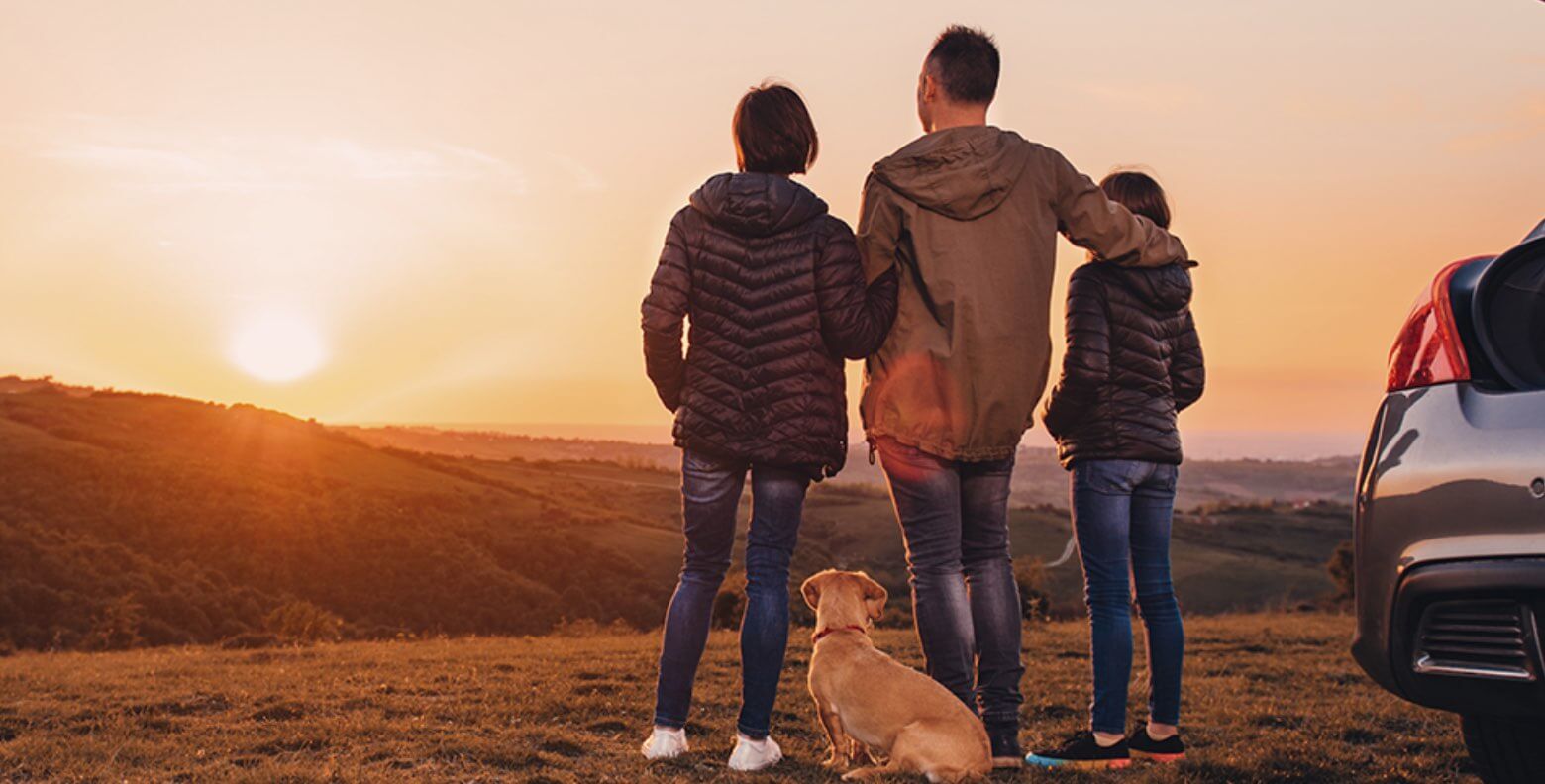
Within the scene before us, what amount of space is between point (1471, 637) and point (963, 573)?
207 cm

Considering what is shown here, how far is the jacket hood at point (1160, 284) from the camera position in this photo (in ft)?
17.3

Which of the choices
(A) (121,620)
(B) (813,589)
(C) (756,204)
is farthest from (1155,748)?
(A) (121,620)

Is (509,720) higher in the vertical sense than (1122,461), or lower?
lower

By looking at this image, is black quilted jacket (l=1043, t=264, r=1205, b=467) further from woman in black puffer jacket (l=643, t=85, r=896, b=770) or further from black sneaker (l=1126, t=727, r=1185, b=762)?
black sneaker (l=1126, t=727, r=1185, b=762)

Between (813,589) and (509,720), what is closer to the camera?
(813,589)

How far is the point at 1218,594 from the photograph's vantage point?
5181 centimetres

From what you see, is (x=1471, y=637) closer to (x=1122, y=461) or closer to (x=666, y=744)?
(x=1122, y=461)

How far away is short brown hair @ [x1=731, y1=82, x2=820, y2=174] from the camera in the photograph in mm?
5027

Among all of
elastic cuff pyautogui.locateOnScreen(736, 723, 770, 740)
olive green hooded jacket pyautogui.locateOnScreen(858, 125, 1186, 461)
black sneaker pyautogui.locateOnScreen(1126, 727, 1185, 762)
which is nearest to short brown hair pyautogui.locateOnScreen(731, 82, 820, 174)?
olive green hooded jacket pyautogui.locateOnScreen(858, 125, 1186, 461)

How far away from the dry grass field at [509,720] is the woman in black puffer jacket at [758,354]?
2.15ft

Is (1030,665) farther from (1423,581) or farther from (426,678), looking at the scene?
(1423,581)

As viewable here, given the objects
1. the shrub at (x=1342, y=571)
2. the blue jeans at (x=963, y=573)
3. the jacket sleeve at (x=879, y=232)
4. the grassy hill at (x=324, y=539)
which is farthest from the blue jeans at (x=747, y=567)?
the grassy hill at (x=324, y=539)

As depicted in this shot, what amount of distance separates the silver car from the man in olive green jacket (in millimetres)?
1472

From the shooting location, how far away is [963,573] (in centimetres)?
520
